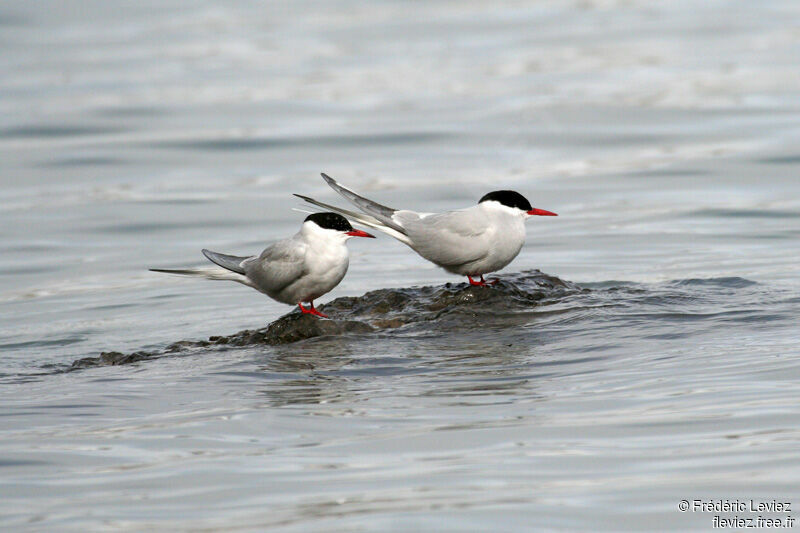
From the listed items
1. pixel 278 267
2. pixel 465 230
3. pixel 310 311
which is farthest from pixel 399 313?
pixel 278 267

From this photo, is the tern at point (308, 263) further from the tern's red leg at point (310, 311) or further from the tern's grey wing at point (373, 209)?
the tern's grey wing at point (373, 209)

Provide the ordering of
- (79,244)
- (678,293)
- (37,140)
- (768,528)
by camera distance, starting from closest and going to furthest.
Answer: (768,528), (678,293), (79,244), (37,140)

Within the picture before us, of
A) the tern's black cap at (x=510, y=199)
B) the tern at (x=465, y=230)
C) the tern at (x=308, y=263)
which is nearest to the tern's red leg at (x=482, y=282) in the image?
the tern at (x=465, y=230)

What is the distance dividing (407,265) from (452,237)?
220 cm

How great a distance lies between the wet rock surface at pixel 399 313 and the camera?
733 centimetres

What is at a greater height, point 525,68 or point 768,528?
point 525,68

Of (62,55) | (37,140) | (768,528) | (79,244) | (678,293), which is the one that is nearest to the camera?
(768,528)

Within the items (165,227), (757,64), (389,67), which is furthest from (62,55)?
(757,64)

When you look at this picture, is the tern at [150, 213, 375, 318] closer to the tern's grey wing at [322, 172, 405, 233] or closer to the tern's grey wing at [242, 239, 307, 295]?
the tern's grey wing at [242, 239, 307, 295]

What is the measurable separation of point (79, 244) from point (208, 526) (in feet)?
23.1

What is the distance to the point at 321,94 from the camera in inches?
651

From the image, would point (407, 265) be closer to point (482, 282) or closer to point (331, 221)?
point (482, 282)

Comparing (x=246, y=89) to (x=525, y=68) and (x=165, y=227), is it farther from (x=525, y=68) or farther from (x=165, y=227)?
(x=165, y=227)

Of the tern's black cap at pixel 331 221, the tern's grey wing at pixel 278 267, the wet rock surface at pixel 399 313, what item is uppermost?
the tern's black cap at pixel 331 221
